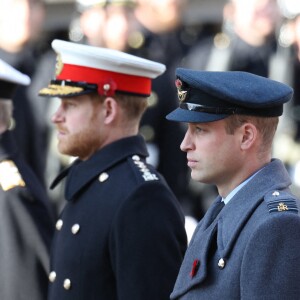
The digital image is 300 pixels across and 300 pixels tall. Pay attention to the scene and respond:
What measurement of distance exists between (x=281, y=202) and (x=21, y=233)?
179 cm

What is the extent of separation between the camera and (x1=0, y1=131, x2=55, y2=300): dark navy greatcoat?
480 cm

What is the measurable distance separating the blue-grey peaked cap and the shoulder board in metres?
0.62

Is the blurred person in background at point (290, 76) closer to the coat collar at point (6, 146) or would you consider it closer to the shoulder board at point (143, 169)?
the coat collar at point (6, 146)

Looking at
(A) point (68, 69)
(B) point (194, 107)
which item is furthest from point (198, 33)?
(B) point (194, 107)

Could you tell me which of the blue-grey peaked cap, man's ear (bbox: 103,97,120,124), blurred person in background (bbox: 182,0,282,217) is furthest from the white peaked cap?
blurred person in background (bbox: 182,0,282,217)

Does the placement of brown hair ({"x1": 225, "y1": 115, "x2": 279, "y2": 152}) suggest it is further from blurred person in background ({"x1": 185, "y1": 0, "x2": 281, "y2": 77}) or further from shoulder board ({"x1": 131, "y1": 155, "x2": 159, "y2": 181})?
blurred person in background ({"x1": 185, "y1": 0, "x2": 281, "y2": 77})

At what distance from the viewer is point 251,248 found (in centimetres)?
327

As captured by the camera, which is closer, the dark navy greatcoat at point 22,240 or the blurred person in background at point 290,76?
the dark navy greatcoat at point 22,240

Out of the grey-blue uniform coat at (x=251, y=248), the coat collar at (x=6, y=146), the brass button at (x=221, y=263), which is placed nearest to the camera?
the grey-blue uniform coat at (x=251, y=248)

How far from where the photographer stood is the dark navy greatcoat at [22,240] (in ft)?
15.7

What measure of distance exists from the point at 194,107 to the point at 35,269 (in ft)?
4.96

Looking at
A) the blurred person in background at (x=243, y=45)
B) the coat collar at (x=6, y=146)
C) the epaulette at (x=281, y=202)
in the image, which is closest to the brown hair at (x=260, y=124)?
the epaulette at (x=281, y=202)

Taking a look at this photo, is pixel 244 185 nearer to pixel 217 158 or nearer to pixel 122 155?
pixel 217 158

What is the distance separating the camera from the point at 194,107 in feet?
12.0
